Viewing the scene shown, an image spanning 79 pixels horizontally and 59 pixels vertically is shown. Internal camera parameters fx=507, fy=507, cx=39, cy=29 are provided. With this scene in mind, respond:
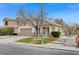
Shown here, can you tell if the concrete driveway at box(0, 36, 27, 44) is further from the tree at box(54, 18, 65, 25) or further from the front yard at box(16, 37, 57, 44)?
the tree at box(54, 18, 65, 25)

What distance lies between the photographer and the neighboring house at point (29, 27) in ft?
64.0

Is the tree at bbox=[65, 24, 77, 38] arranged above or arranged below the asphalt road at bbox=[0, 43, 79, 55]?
above

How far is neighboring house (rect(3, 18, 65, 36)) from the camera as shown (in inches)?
768

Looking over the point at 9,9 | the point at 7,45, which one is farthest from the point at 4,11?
the point at 7,45

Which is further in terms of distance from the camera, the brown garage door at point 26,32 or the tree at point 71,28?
the brown garage door at point 26,32

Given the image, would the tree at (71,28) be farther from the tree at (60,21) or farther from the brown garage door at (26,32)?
the brown garage door at (26,32)

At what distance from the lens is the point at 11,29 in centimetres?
1970

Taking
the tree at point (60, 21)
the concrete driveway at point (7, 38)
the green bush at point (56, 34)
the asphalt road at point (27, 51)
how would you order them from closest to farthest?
the asphalt road at point (27, 51), the tree at point (60, 21), the green bush at point (56, 34), the concrete driveway at point (7, 38)

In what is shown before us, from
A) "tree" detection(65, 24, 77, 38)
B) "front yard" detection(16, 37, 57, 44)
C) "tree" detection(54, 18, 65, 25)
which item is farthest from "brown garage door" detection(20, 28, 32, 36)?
"tree" detection(65, 24, 77, 38)

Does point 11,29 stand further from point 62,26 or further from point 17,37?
point 62,26

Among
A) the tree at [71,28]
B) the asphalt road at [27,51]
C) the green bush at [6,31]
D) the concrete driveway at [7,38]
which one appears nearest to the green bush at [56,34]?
the tree at [71,28]

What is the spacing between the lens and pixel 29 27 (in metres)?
19.7

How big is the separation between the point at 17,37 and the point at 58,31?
1.65m

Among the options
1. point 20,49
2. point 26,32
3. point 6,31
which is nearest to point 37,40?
point 26,32
